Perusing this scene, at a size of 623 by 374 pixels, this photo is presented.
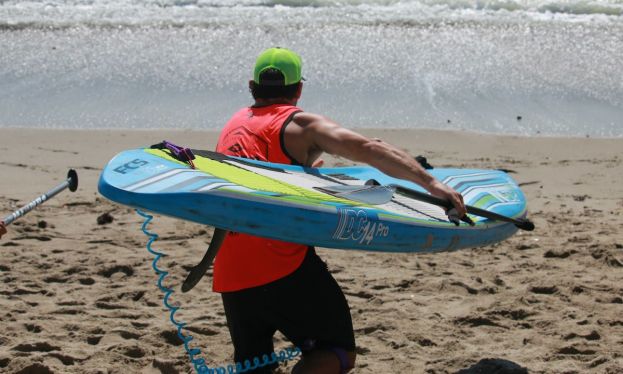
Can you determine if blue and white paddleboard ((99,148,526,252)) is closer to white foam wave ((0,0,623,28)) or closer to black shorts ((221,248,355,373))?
black shorts ((221,248,355,373))

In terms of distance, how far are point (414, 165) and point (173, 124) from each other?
6.08 meters

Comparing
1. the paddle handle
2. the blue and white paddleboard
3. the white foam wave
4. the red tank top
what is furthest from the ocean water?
the red tank top

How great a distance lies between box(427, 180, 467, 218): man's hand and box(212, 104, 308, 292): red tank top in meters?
0.49

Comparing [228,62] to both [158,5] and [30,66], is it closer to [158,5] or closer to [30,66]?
[30,66]

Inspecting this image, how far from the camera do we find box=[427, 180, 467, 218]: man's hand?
3.31 meters

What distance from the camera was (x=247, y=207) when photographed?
3033 millimetres

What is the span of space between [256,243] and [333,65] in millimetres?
7598

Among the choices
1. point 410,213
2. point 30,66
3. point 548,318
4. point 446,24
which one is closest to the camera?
point 410,213

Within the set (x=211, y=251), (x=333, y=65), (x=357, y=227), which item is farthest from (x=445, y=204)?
(x=333, y=65)

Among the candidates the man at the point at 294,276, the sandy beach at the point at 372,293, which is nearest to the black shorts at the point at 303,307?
the man at the point at 294,276

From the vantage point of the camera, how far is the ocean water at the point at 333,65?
9375 millimetres

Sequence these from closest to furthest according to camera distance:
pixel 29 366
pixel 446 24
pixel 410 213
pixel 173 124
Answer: pixel 410 213, pixel 29 366, pixel 173 124, pixel 446 24

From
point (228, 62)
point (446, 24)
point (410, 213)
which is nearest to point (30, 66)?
point (228, 62)

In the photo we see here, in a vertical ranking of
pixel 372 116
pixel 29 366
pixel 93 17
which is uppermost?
pixel 93 17
